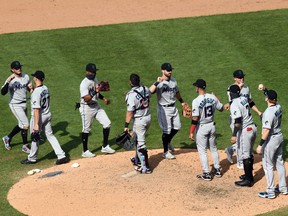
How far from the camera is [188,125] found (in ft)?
57.5

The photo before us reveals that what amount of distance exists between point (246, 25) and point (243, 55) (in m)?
2.18

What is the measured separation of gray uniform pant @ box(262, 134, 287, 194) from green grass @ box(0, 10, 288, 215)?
123 inches

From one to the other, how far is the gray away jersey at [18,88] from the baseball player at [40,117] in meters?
1.14

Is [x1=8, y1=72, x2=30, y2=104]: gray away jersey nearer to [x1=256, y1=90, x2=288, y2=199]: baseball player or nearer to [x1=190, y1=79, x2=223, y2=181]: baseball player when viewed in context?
[x1=190, y1=79, x2=223, y2=181]: baseball player

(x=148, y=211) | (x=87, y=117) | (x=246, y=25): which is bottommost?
(x=148, y=211)

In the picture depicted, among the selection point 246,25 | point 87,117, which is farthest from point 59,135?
point 246,25

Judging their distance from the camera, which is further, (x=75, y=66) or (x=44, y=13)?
(x=44, y=13)

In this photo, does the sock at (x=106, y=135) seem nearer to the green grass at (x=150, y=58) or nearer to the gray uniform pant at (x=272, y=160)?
the green grass at (x=150, y=58)

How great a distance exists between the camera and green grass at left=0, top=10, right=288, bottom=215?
17.7 meters

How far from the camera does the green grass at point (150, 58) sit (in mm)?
17688

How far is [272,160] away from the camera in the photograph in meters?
13.2

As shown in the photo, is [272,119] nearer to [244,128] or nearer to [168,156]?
[244,128]

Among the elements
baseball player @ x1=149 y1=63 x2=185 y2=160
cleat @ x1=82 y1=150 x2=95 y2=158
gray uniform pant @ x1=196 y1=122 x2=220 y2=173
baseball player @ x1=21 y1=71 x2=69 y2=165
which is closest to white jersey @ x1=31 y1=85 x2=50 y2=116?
baseball player @ x1=21 y1=71 x2=69 y2=165

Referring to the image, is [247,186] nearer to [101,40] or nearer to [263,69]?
[263,69]
